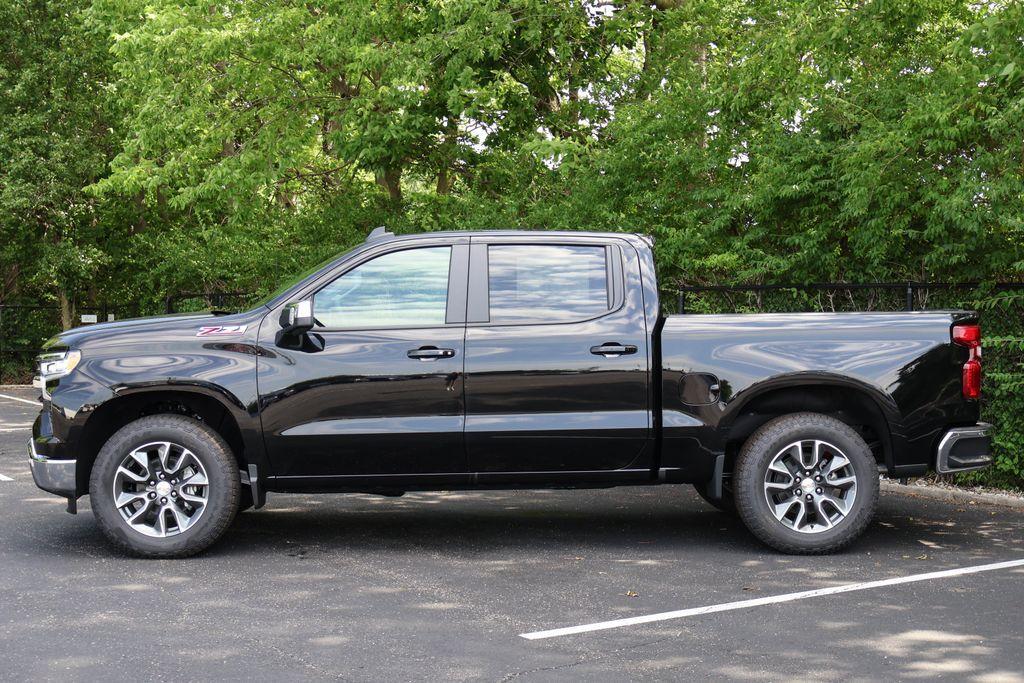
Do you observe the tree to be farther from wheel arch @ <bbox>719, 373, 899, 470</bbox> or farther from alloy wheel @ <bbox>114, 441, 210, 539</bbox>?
wheel arch @ <bbox>719, 373, 899, 470</bbox>

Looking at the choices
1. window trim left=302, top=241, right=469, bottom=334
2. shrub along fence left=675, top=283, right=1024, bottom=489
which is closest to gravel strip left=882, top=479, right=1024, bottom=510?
shrub along fence left=675, top=283, right=1024, bottom=489

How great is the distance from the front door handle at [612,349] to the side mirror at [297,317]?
1.73 meters

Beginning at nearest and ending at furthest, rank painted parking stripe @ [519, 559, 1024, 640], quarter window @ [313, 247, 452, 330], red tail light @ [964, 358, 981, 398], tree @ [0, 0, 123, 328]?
painted parking stripe @ [519, 559, 1024, 640] → quarter window @ [313, 247, 452, 330] → red tail light @ [964, 358, 981, 398] → tree @ [0, 0, 123, 328]

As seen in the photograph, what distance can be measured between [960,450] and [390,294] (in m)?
3.68

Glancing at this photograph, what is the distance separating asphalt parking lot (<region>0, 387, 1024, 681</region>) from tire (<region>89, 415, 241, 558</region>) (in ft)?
0.52

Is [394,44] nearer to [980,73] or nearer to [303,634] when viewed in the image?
[980,73]

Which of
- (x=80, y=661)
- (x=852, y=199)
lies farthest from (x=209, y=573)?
(x=852, y=199)

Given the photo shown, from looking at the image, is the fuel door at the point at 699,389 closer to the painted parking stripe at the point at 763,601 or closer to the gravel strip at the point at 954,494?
the painted parking stripe at the point at 763,601

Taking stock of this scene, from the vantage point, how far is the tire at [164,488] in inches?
287

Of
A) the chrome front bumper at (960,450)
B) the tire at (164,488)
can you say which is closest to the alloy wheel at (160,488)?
the tire at (164,488)

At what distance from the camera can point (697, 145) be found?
1298cm

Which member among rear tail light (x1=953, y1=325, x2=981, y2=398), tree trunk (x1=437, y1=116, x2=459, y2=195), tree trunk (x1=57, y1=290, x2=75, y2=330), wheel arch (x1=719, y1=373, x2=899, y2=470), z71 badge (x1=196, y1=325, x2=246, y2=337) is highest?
tree trunk (x1=437, y1=116, x2=459, y2=195)

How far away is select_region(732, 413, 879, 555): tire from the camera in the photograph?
750 cm

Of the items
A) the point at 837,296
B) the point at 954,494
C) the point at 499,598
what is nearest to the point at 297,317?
the point at 499,598
